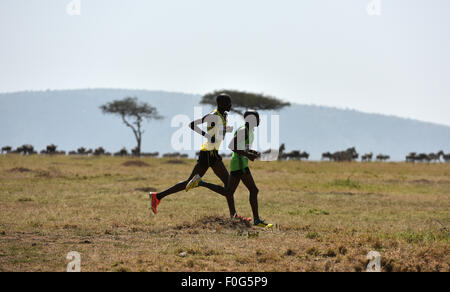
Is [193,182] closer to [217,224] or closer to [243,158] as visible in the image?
[217,224]

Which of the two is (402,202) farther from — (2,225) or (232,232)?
(2,225)

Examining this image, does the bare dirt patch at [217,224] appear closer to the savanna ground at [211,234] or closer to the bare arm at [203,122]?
the savanna ground at [211,234]

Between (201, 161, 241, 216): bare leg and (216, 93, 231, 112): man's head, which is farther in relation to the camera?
(201, 161, 241, 216): bare leg

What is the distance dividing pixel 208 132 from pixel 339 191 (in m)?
13.0

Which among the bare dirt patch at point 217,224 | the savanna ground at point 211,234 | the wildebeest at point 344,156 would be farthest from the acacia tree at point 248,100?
the bare dirt patch at point 217,224

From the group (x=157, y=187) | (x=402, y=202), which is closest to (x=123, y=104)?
(x=157, y=187)

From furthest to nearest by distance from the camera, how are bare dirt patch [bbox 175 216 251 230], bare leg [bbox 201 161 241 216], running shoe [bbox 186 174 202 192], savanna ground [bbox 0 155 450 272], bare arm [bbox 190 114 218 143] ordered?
bare leg [bbox 201 161 241 216] < bare dirt patch [bbox 175 216 251 230] < running shoe [bbox 186 174 202 192] < bare arm [bbox 190 114 218 143] < savanna ground [bbox 0 155 450 272]

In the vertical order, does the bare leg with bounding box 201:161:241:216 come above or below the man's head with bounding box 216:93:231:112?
below

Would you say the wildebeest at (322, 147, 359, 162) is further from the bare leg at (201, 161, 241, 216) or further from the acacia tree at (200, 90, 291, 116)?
the bare leg at (201, 161, 241, 216)

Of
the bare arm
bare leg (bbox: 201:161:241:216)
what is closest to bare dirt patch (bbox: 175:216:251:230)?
bare leg (bbox: 201:161:241:216)

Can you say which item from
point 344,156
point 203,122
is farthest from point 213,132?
point 344,156

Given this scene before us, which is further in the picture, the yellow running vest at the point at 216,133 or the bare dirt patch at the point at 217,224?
the bare dirt patch at the point at 217,224

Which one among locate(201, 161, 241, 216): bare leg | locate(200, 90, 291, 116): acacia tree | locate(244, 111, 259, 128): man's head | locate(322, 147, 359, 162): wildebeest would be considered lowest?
locate(322, 147, 359, 162): wildebeest
